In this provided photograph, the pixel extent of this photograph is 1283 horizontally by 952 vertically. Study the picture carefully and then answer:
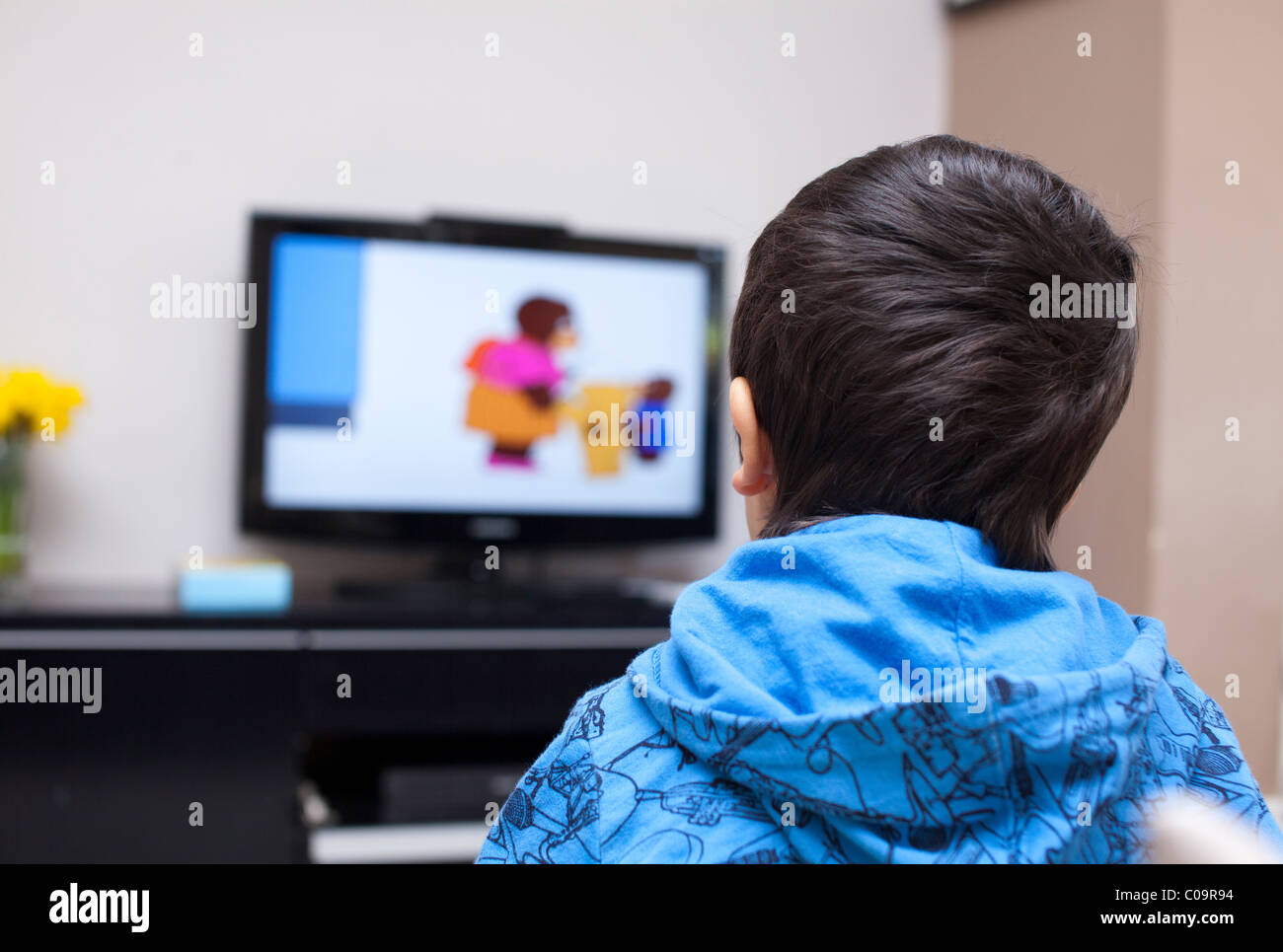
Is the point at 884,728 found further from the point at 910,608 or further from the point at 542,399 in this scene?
the point at 542,399

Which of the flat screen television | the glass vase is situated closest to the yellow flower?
the glass vase

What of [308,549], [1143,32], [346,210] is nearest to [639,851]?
[308,549]

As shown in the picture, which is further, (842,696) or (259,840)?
(259,840)

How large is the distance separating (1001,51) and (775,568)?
2.47m

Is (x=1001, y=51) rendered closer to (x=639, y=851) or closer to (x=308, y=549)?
(x=308, y=549)

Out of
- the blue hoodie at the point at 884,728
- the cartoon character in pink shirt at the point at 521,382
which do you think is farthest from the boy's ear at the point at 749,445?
the cartoon character in pink shirt at the point at 521,382

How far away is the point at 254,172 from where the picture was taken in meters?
2.40

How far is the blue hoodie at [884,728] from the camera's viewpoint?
24.7 inches

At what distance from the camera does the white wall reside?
2.29 meters

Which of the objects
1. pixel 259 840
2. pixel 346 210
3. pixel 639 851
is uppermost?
pixel 346 210

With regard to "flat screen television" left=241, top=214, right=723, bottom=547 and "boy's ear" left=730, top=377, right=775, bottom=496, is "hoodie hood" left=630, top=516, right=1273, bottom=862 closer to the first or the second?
"boy's ear" left=730, top=377, right=775, bottom=496

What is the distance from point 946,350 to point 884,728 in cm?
25

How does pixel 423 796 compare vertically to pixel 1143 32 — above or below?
below

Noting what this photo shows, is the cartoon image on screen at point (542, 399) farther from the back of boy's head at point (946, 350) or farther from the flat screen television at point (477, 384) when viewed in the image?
the back of boy's head at point (946, 350)
